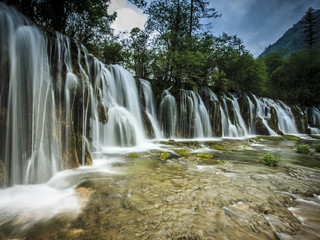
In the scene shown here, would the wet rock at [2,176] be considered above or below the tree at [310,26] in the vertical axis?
below

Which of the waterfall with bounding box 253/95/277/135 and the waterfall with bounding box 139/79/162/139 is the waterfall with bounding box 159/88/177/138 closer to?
the waterfall with bounding box 139/79/162/139

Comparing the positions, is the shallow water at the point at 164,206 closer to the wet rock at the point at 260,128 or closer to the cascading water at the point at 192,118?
the cascading water at the point at 192,118

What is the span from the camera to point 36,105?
3789 mm

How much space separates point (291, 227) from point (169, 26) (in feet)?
58.3

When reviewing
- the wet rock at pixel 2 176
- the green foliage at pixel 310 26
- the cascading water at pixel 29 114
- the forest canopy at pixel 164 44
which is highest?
the green foliage at pixel 310 26

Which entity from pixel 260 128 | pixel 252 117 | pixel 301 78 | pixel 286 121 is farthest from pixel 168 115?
pixel 301 78

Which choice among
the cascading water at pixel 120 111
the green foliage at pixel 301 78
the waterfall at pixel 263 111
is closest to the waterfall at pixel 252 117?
the waterfall at pixel 263 111

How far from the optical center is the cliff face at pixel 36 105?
336cm

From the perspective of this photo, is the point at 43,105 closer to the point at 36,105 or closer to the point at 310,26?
the point at 36,105

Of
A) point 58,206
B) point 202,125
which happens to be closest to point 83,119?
point 58,206

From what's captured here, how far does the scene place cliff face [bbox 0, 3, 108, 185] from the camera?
3360mm

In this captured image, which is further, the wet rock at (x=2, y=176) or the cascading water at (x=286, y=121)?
the cascading water at (x=286, y=121)

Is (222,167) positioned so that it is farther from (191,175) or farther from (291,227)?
(291,227)

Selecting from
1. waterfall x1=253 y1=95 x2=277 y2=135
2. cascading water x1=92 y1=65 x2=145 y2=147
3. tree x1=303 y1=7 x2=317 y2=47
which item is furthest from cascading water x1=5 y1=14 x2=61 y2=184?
tree x1=303 y1=7 x2=317 y2=47
